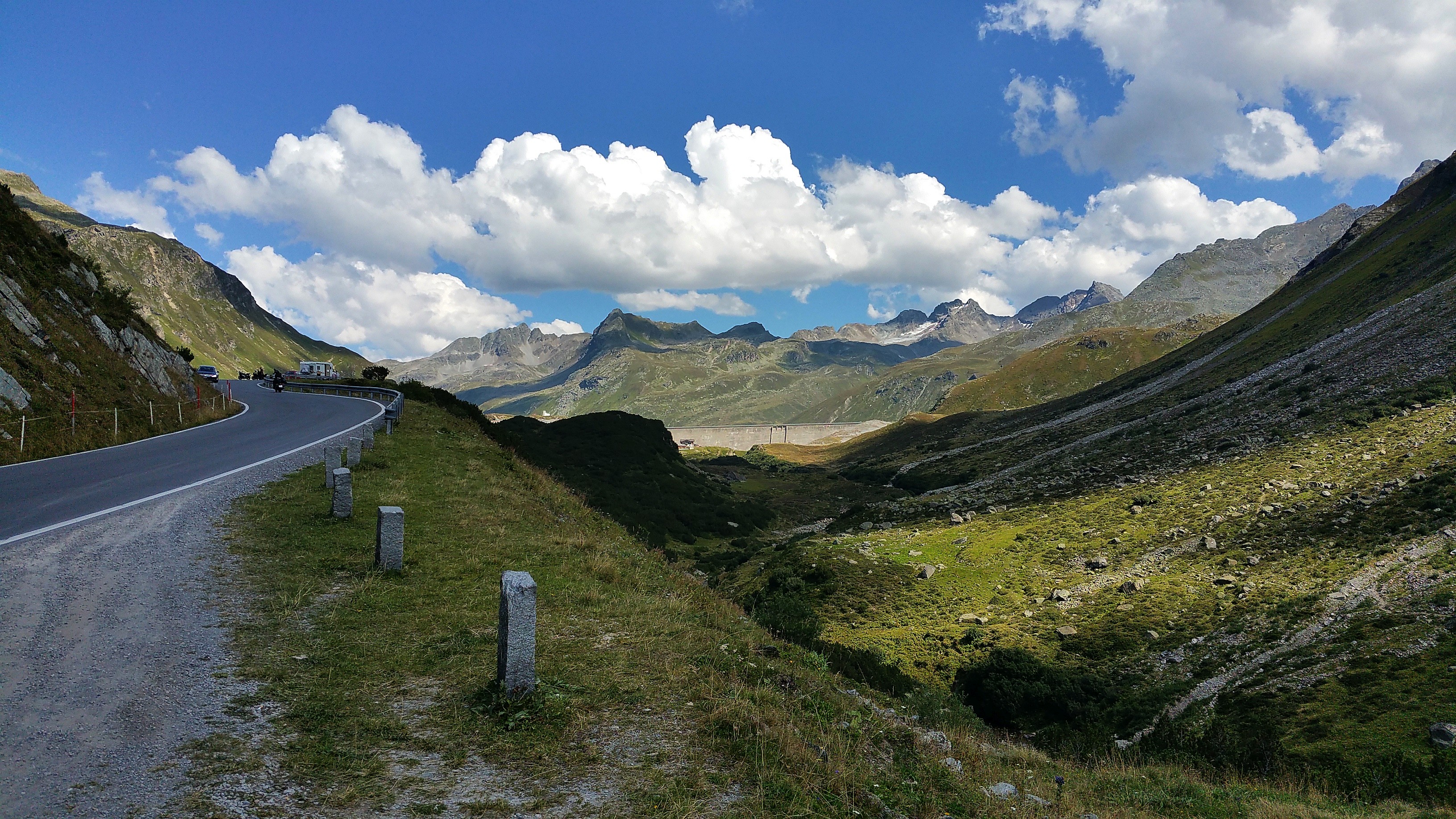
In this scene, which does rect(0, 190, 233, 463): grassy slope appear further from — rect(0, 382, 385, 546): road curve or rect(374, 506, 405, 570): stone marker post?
rect(374, 506, 405, 570): stone marker post

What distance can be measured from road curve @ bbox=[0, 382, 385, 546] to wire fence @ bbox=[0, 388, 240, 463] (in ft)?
2.83

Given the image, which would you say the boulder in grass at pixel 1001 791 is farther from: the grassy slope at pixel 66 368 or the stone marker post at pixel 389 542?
the grassy slope at pixel 66 368

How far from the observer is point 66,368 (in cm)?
2933

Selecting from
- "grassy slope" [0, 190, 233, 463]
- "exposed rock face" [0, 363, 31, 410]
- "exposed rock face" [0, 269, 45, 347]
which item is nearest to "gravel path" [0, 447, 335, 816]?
"grassy slope" [0, 190, 233, 463]

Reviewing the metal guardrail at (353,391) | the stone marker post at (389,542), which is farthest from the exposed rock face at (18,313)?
the stone marker post at (389,542)

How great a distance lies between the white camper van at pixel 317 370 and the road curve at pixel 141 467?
74.8 m

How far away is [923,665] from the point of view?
30422mm

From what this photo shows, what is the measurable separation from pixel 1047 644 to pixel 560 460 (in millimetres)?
58473

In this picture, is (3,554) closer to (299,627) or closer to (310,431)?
(299,627)

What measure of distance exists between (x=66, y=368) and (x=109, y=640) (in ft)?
102

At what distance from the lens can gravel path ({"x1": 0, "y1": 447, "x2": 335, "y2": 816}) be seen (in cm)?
526

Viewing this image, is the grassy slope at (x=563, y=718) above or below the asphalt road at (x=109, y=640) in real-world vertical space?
below

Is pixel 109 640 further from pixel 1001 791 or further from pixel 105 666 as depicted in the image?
pixel 1001 791

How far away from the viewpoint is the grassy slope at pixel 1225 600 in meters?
18.5
